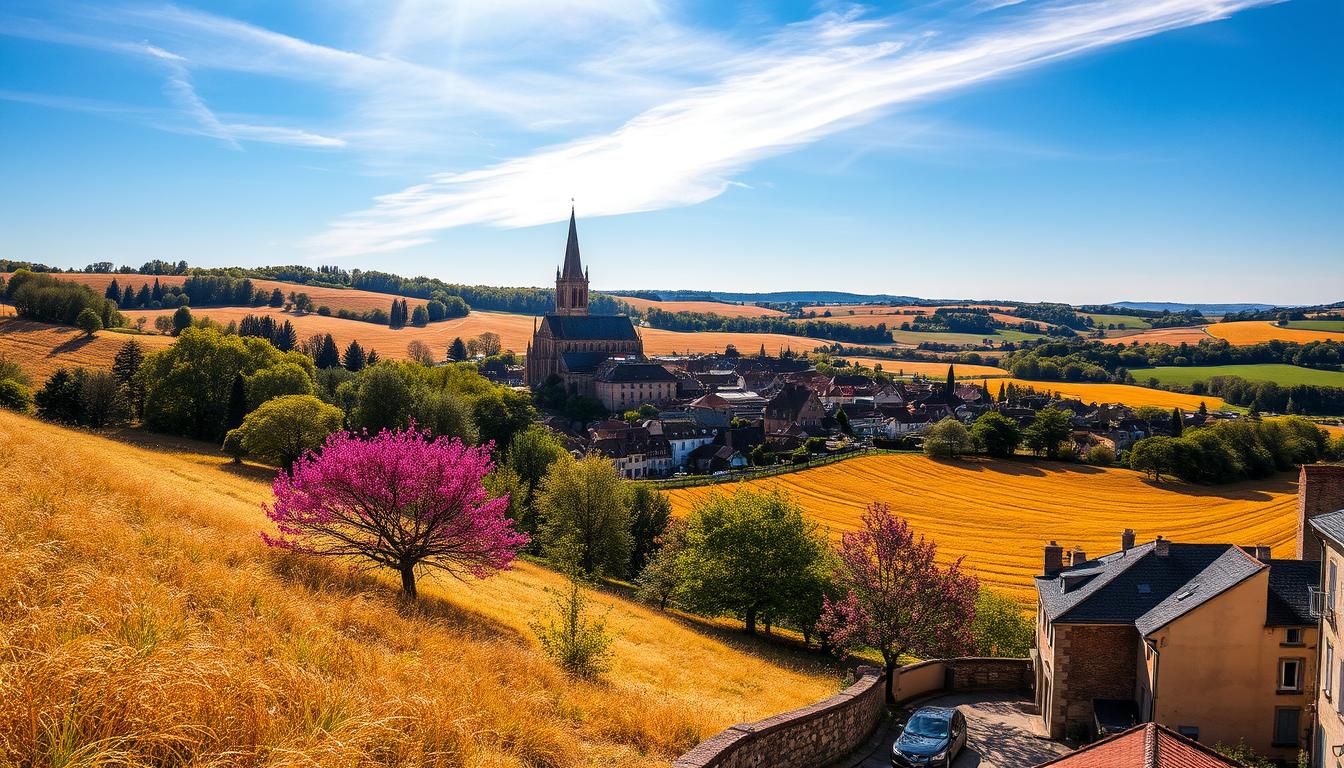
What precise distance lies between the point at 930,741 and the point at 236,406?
5158 cm

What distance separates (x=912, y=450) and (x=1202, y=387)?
75060 millimetres

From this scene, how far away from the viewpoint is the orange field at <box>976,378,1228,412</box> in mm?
115869

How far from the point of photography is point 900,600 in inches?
805

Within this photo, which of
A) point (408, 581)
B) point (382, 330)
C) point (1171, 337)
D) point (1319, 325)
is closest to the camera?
point (408, 581)

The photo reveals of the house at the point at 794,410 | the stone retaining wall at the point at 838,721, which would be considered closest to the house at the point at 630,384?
the house at the point at 794,410

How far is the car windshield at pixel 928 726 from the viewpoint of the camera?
14.7 meters

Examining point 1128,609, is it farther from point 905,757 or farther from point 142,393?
point 142,393

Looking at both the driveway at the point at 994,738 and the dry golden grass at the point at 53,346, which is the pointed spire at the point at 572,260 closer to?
the dry golden grass at the point at 53,346

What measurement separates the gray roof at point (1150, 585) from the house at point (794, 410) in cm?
7751

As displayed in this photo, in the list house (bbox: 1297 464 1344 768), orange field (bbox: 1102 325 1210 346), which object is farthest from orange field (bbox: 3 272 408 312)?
orange field (bbox: 1102 325 1210 346)

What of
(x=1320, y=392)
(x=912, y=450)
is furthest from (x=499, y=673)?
(x=1320, y=392)

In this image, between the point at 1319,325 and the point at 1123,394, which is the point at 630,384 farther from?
the point at 1319,325

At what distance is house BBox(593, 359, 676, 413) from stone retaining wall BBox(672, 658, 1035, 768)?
8814 centimetres

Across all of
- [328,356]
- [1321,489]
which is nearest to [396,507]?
[1321,489]
